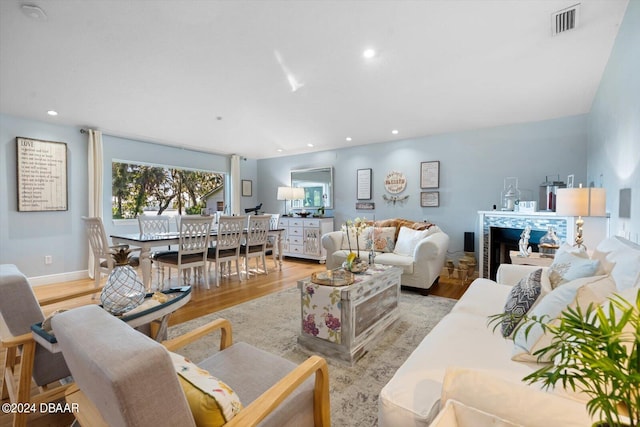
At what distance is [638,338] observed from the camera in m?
0.50

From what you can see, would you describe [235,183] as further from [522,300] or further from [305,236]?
[522,300]

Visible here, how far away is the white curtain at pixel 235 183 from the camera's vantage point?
6659 mm

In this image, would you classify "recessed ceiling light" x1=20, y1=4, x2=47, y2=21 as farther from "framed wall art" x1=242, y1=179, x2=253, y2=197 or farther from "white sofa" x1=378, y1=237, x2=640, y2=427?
"framed wall art" x1=242, y1=179, x2=253, y2=197

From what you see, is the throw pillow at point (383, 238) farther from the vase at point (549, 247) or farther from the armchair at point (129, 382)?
the armchair at point (129, 382)

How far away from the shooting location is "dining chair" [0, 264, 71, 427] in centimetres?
133

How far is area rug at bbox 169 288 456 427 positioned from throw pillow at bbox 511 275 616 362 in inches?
32.8

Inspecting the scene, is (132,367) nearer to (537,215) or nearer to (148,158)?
(537,215)

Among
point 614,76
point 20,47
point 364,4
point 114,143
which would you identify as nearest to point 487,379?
point 364,4

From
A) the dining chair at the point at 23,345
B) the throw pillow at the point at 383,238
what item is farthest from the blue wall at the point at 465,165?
the dining chair at the point at 23,345

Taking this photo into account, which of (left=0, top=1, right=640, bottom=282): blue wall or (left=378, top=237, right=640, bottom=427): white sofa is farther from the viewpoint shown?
(left=0, top=1, right=640, bottom=282): blue wall

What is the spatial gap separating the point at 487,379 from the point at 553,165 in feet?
14.5

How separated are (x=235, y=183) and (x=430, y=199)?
169 inches

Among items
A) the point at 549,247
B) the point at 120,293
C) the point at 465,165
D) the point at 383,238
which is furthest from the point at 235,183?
the point at 549,247

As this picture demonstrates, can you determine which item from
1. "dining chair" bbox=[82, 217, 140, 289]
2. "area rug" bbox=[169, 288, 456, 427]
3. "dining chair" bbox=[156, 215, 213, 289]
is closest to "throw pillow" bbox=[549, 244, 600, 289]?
"area rug" bbox=[169, 288, 456, 427]
